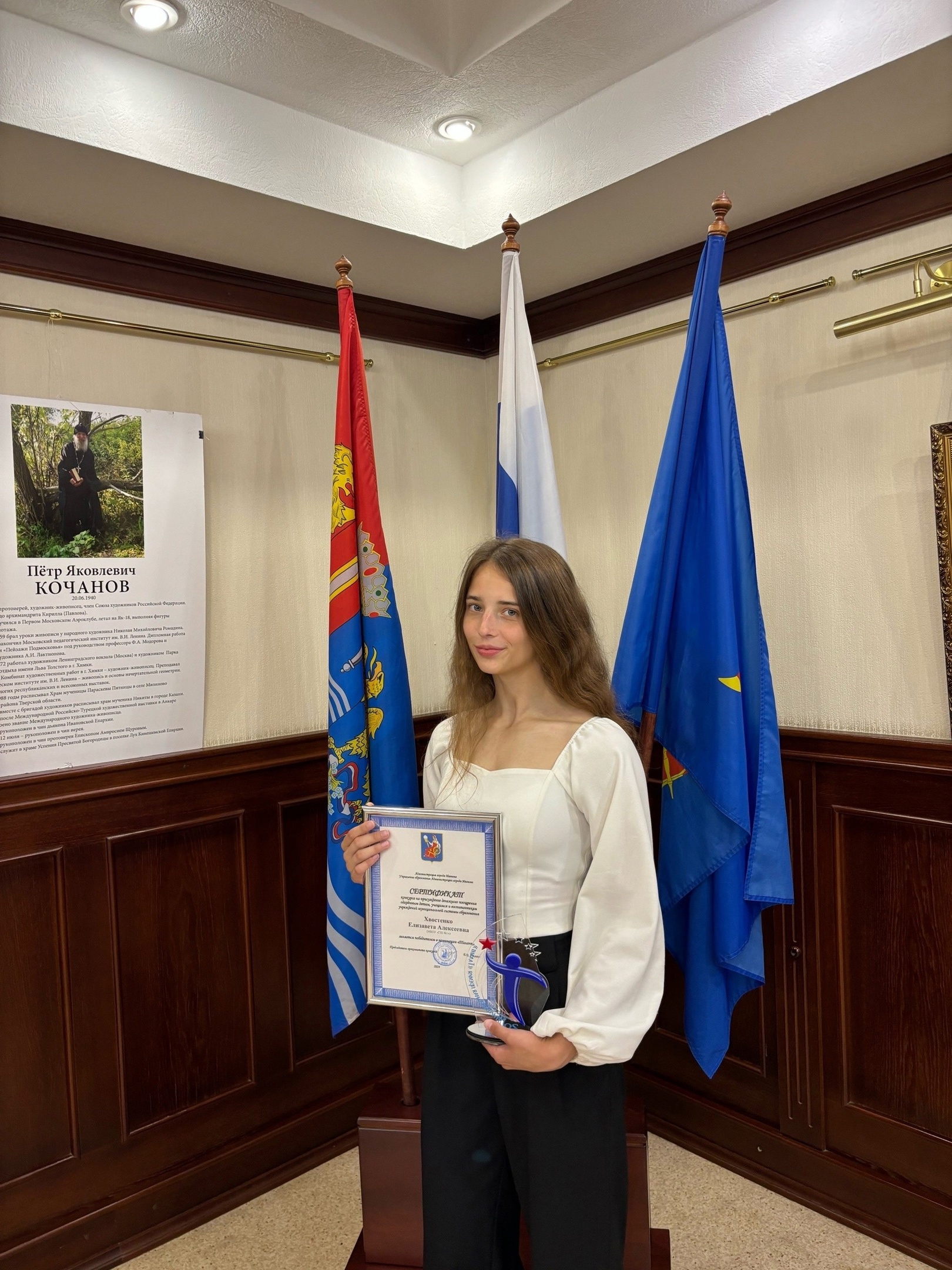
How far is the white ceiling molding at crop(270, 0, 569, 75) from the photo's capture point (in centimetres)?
178

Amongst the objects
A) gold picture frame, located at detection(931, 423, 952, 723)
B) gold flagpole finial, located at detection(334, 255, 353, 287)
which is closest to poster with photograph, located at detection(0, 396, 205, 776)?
gold flagpole finial, located at detection(334, 255, 353, 287)

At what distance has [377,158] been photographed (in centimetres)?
222

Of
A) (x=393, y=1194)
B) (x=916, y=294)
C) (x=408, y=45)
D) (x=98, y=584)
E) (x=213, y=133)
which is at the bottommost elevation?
(x=393, y=1194)

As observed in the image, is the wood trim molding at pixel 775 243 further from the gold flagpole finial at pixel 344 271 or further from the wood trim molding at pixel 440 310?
the gold flagpole finial at pixel 344 271

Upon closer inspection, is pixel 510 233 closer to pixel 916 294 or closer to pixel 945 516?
pixel 916 294

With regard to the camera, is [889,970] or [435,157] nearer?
[889,970]

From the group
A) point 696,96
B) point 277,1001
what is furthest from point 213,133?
point 277,1001

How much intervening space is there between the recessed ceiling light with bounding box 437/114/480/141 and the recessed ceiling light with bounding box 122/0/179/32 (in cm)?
66

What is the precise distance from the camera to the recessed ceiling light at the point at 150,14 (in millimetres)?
1671

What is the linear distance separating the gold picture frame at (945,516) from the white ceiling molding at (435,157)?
75cm

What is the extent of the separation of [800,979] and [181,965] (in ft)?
5.11

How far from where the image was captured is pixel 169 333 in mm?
2346

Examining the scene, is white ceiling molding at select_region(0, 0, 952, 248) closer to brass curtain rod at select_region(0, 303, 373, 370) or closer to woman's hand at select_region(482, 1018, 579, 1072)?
brass curtain rod at select_region(0, 303, 373, 370)

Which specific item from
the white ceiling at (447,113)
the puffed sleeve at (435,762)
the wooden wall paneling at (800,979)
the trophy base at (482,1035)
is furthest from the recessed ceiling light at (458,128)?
the trophy base at (482,1035)
